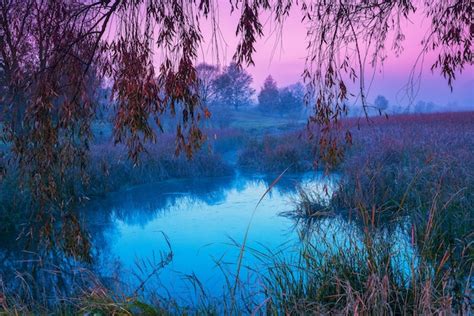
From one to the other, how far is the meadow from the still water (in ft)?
0.84

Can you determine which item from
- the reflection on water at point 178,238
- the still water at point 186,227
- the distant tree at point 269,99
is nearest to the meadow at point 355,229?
the reflection on water at point 178,238

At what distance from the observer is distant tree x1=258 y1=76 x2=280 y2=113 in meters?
44.2

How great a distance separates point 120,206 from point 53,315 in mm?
7021

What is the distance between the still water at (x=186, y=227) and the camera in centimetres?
567

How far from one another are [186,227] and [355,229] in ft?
15.0

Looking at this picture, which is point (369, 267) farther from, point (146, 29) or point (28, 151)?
point (28, 151)

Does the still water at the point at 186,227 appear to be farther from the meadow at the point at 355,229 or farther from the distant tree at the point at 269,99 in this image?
the distant tree at the point at 269,99

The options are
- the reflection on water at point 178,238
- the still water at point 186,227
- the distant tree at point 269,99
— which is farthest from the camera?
the distant tree at point 269,99

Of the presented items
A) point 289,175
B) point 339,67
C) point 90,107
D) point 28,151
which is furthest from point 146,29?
point 289,175

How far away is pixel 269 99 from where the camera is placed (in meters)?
44.1

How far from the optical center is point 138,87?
294 centimetres

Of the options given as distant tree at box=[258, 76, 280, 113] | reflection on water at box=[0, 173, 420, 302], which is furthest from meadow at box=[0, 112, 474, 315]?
distant tree at box=[258, 76, 280, 113]

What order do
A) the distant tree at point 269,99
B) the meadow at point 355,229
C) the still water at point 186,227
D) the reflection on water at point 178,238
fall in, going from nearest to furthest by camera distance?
the meadow at point 355,229 → the reflection on water at point 178,238 → the still water at point 186,227 → the distant tree at point 269,99

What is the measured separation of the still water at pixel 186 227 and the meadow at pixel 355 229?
25cm
